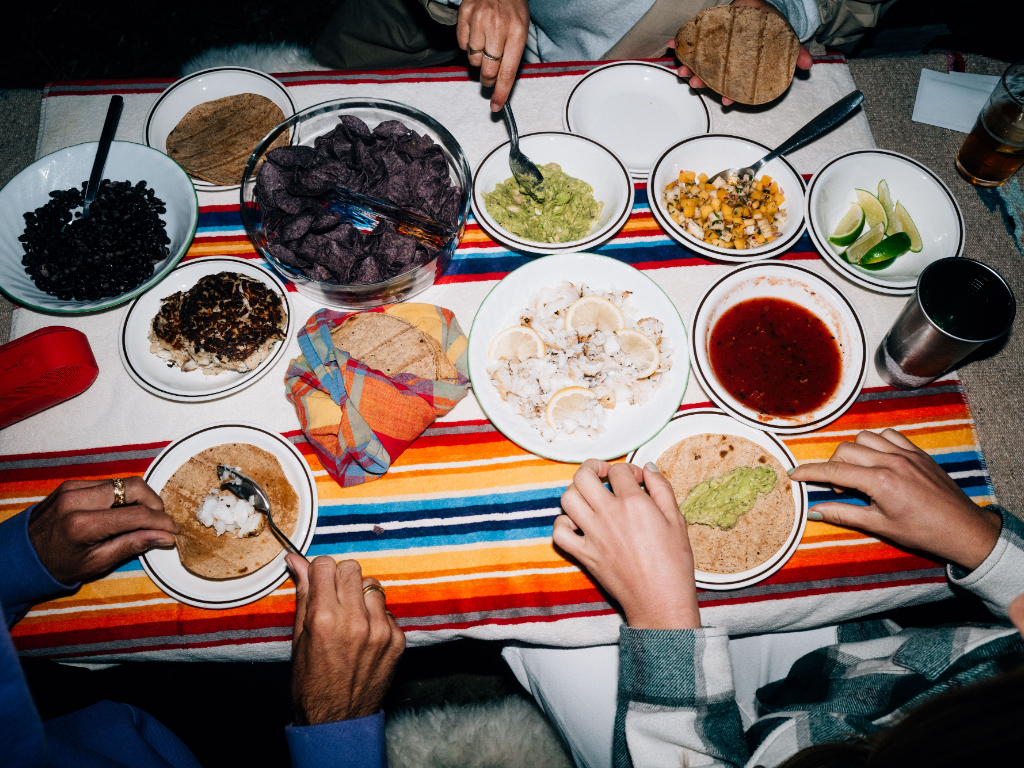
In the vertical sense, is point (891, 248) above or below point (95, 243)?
above

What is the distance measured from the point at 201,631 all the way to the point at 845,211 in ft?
8.84

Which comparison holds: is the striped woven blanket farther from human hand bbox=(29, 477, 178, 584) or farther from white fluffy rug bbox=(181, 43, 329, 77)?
white fluffy rug bbox=(181, 43, 329, 77)

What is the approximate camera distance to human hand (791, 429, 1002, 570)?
1.65m

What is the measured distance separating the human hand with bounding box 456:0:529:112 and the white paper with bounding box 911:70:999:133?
1696 mm

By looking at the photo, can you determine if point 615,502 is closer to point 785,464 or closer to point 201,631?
point 785,464

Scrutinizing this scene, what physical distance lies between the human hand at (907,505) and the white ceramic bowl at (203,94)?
2.35 metres

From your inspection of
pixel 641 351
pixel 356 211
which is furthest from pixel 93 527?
pixel 641 351

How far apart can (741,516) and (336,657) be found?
129 cm

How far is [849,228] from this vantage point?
2.08 m

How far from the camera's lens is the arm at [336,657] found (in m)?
1.56

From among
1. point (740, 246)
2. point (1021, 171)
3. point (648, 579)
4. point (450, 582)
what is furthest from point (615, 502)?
point (1021, 171)

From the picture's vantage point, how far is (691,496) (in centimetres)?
175

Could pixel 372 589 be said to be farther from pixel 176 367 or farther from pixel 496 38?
pixel 496 38

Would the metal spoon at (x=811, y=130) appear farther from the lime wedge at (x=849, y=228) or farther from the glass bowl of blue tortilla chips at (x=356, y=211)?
the glass bowl of blue tortilla chips at (x=356, y=211)
